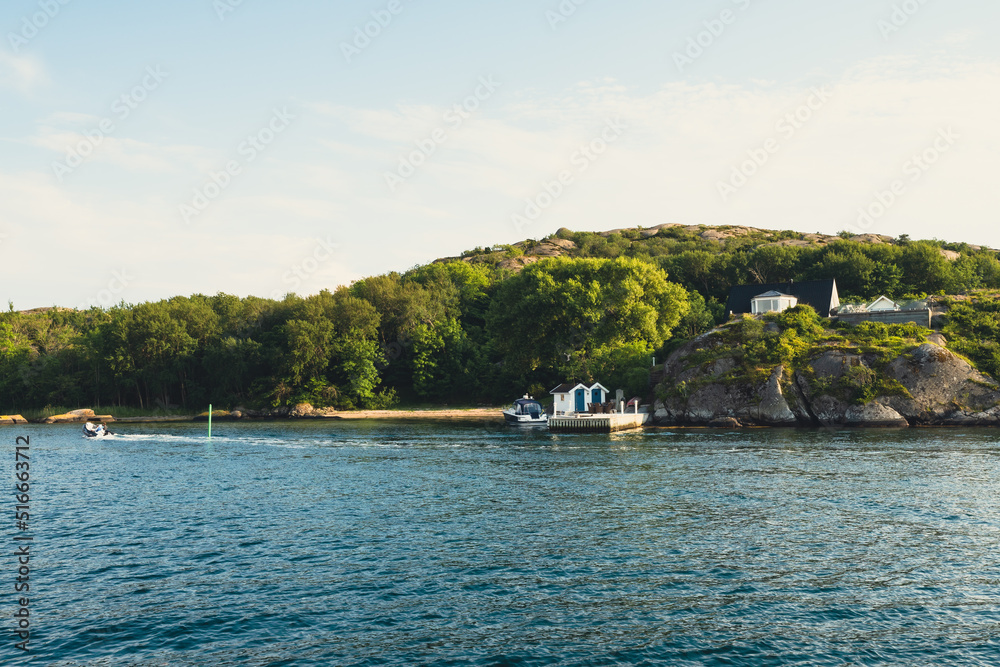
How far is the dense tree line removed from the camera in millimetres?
97875

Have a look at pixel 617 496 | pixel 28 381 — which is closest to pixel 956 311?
pixel 617 496

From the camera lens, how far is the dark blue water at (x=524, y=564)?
16.7 m

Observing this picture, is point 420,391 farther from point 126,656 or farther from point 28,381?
point 126,656

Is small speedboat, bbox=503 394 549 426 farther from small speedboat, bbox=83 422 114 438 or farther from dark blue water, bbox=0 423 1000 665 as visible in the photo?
small speedboat, bbox=83 422 114 438

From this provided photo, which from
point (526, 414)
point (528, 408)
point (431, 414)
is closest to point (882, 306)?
point (528, 408)

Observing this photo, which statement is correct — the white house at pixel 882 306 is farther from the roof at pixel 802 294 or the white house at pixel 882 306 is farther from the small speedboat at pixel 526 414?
the small speedboat at pixel 526 414

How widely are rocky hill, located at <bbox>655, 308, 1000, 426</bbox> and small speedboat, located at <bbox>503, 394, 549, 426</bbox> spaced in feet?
44.6

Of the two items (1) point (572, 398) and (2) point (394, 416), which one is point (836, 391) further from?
(2) point (394, 416)

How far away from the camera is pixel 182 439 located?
70.6m

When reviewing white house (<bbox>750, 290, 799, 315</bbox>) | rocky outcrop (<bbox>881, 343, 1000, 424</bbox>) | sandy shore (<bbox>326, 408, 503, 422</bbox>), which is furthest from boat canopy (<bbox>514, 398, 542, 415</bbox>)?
rocky outcrop (<bbox>881, 343, 1000, 424</bbox>)

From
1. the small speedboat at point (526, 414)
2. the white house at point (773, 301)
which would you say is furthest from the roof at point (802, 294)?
the small speedboat at point (526, 414)

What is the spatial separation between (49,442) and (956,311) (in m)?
98.9

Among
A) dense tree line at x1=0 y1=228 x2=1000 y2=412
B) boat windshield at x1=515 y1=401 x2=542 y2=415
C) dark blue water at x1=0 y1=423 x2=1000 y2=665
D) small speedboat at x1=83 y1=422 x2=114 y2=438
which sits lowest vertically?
dark blue water at x1=0 y1=423 x2=1000 y2=665

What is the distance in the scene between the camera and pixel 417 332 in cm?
11531
